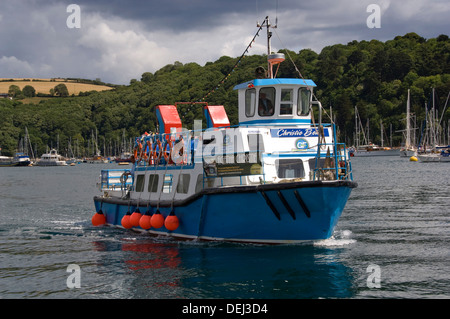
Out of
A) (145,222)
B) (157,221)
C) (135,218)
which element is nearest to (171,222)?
(157,221)

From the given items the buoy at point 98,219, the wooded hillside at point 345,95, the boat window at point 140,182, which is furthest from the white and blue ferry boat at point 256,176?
the wooded hillside at point 345,95

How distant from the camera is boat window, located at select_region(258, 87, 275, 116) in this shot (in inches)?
730

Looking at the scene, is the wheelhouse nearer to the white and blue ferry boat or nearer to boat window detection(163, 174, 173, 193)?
the white and blue ferry boat

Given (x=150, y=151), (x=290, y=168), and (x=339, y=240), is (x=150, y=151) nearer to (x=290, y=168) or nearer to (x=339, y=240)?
(x=290, y=168)

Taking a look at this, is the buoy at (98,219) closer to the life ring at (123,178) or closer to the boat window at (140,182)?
the life ring at (123,178)

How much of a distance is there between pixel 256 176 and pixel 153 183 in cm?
515

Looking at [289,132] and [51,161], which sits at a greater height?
[289,132]

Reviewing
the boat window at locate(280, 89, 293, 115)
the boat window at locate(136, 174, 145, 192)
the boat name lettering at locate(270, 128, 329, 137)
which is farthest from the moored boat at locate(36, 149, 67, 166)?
the boat name lettering at locate(270, 128, 329, 137)

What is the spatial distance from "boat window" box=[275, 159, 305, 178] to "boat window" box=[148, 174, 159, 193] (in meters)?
5.42

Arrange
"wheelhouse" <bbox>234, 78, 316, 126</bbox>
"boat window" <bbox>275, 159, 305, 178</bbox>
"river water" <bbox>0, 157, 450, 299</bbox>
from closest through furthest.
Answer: "river water" <bbox>0, 157, 450, 299</bbox> → "boat window" <bbox>275, 159, 305, 178</bbox> → "wheelhouse" <bbox>234, 78, 316, 126</bbox>

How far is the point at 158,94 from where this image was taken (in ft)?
229

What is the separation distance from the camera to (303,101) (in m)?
18.7
